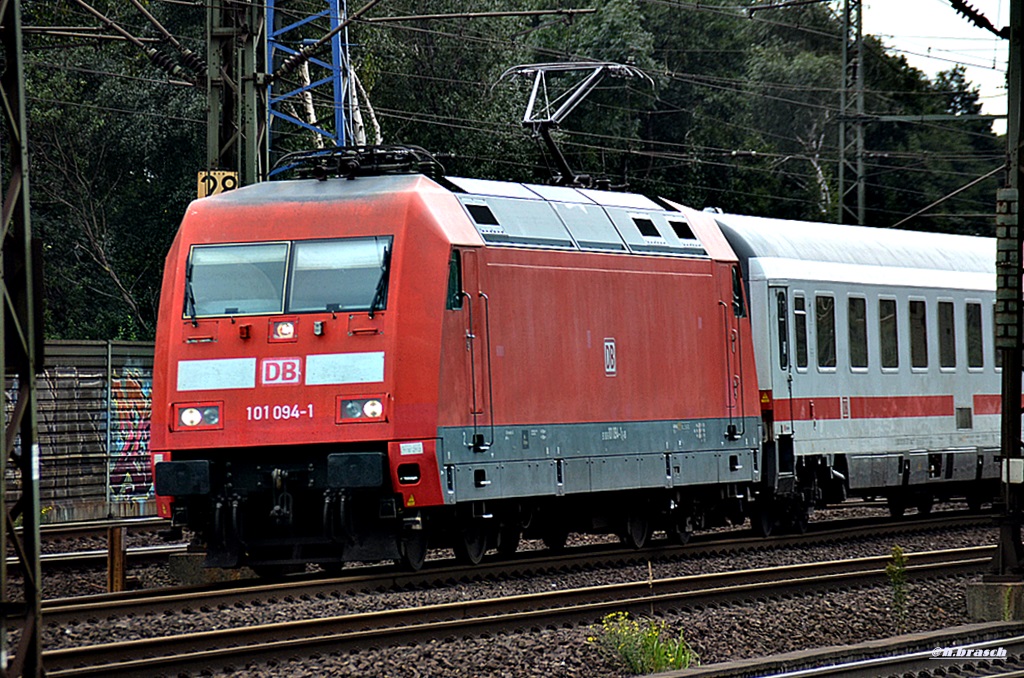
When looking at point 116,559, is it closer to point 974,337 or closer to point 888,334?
point 888,334

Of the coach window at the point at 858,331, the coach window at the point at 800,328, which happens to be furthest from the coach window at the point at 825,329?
the coach window at the point at 858,331

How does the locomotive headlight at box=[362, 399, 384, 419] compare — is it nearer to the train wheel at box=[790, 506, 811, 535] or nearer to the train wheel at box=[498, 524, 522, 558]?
the train wheel at box=[498, 524, 522, 558]

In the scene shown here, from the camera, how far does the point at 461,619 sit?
43.8 feet

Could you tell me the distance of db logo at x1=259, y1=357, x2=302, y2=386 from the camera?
15359 millimetres

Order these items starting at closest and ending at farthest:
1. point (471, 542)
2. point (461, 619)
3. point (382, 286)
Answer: point (461, 619) → point (382, 286) → point (471, 542)

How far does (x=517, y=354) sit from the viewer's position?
1662cm

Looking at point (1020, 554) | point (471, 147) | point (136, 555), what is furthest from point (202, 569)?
point (471, 147)

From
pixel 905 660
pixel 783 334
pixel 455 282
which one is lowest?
pixel 905 660

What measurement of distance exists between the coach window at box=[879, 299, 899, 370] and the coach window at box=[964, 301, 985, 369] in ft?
6.25

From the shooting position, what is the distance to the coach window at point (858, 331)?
2211cm

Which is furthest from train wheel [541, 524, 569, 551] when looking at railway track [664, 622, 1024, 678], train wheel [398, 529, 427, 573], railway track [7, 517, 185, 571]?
railway track [664, 622, 1024, 678]

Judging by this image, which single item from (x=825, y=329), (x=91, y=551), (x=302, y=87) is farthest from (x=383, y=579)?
(x=302, y=87)

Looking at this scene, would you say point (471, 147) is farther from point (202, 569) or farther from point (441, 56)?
point (202, 569)

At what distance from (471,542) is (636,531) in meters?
2.80
